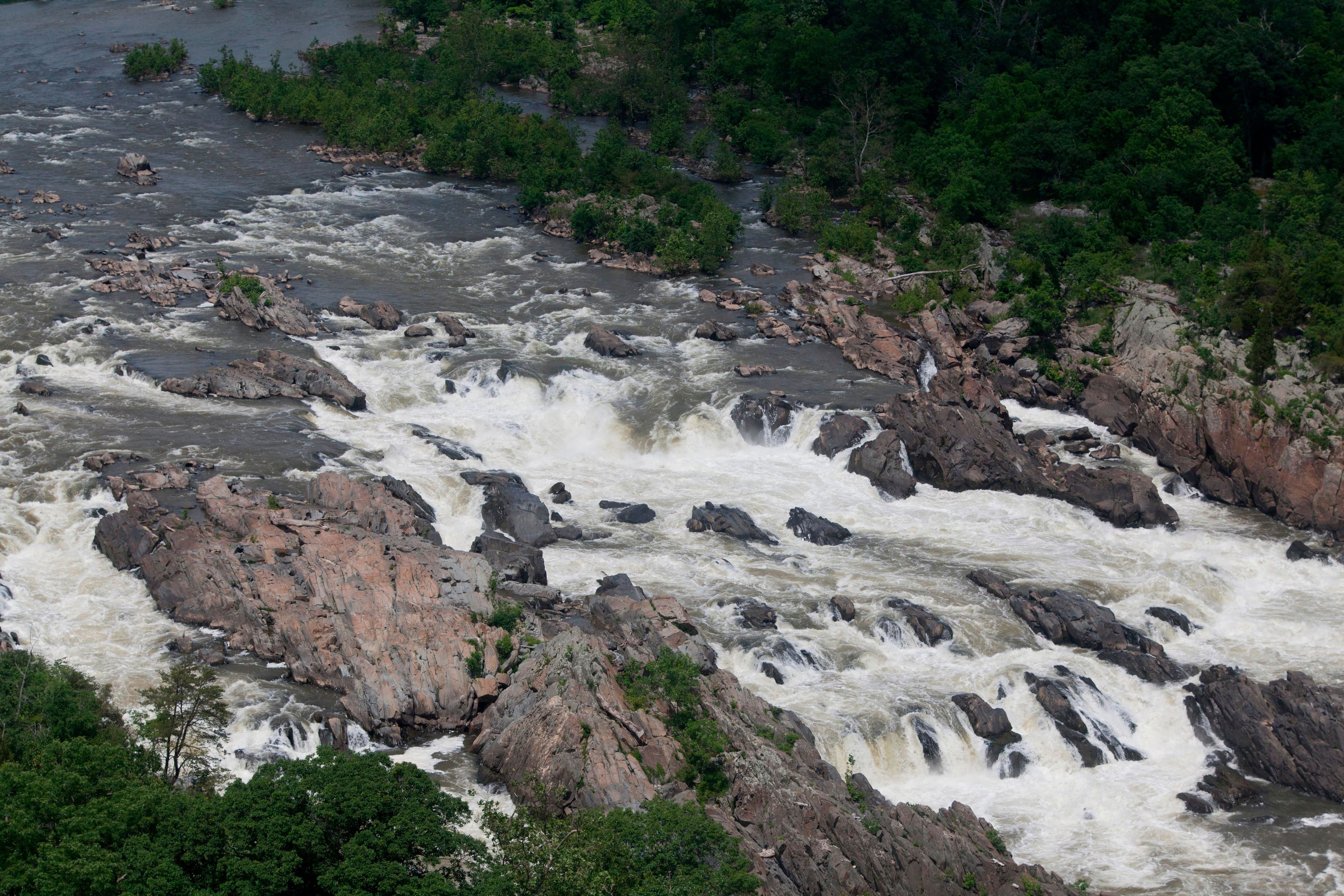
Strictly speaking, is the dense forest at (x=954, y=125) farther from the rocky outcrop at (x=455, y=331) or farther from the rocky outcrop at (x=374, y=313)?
the rocky outcrop at (x=374, y=313)

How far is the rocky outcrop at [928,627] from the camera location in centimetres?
4162

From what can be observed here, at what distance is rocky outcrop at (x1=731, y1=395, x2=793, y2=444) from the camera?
54031 millimetres

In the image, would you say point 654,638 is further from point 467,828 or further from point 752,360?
point 752,360

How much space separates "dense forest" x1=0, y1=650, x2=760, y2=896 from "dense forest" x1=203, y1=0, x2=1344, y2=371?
124 feet

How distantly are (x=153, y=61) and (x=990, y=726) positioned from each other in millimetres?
78782

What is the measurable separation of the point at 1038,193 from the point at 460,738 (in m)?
49.0

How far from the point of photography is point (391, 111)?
83.6 m

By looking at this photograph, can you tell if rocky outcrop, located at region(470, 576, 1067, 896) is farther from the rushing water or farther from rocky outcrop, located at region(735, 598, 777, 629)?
rocky outcrop, located at region(735, 598, 777, 629)

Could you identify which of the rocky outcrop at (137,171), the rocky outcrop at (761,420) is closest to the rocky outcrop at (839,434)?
the rocky outcrop at (761,420)

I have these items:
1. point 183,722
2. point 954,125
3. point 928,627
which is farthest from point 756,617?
point 954,125

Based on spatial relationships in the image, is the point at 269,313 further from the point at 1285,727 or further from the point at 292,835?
the point at 1285,727

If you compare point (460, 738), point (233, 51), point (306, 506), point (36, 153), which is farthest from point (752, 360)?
point (233, 51)

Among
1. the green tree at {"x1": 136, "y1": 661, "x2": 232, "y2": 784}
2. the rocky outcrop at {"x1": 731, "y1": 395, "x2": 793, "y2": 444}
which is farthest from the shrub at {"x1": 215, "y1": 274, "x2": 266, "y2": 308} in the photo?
the green tree at {"x1": 136, "y1": 661, "x2": 232, "y2": 784}

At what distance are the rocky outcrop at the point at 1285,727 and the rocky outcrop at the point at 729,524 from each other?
579 inches
